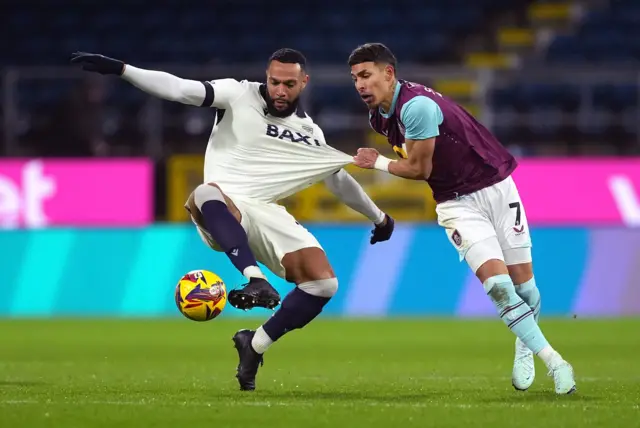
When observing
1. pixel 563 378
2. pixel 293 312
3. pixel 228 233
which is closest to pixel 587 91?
pixel 293 312

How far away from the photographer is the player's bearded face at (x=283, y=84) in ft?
27.9

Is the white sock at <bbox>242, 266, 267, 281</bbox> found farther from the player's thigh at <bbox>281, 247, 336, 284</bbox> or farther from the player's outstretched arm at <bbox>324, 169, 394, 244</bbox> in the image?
the player's outstretched arm at <bbox>324, 169, 394, 244</bbox>

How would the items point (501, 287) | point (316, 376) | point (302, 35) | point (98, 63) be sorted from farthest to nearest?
point (302, 35) < point (316, 376) < point (501, 287) < point (98, 63)

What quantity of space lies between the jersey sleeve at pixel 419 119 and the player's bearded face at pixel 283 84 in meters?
0.82

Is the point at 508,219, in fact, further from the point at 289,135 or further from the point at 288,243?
the point at 289,135

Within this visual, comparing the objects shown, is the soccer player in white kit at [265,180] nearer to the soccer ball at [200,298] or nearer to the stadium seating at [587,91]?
the soccer ball at [200,298]

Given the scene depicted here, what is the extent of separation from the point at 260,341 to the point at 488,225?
1686 mm

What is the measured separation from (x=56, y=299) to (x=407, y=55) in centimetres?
872

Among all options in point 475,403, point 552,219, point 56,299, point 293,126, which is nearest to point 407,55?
point 552,219

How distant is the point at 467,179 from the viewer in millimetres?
8430

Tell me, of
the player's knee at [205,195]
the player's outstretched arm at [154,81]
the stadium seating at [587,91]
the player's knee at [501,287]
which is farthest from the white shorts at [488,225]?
the stadium seating at [587,91]

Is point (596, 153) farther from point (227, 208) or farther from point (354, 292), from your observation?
point (227, 208)

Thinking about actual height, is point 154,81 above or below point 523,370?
above

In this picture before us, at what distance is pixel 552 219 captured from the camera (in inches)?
695
